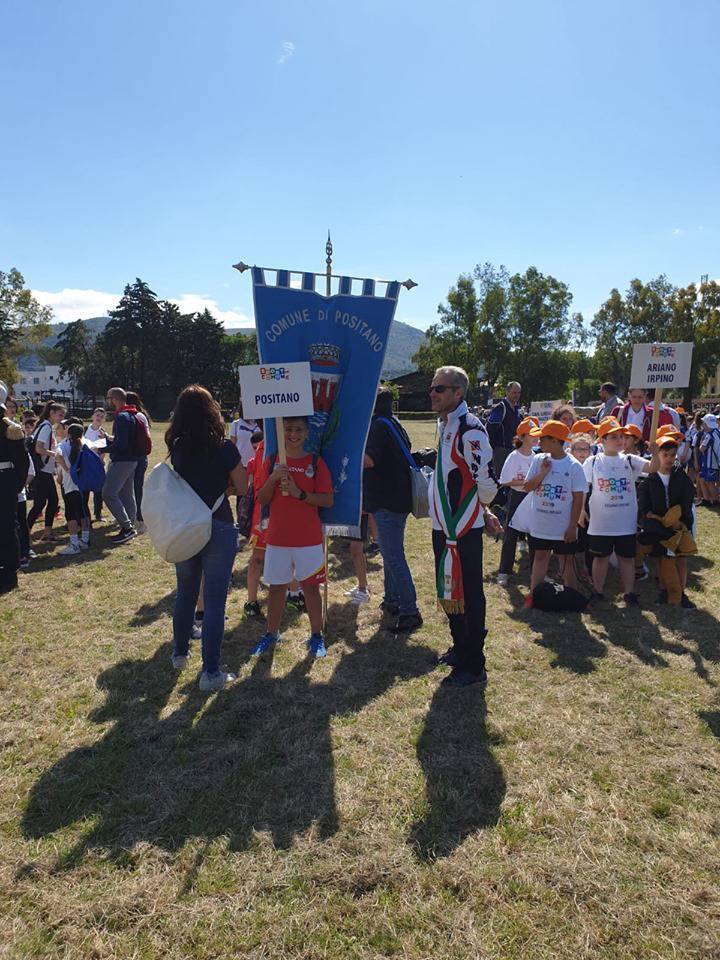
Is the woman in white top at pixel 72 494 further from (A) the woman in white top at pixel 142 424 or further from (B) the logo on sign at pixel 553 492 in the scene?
(B) the logo on sign at pixel 553 492

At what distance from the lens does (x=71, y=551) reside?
8438 mm

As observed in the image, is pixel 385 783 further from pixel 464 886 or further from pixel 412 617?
pixel 412 617

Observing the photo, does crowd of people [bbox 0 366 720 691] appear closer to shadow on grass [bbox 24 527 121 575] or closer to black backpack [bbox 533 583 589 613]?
black backpack [bbox 533 583 589 613]

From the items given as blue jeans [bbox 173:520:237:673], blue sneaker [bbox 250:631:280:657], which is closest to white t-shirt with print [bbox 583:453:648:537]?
blue sneaker [bbox 250:631:280:657]

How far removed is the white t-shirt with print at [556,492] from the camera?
5773 millimetres

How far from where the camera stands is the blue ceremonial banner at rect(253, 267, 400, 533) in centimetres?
504

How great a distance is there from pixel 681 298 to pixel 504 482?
48435mm

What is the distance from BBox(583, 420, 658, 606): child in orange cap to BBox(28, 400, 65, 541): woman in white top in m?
7.02

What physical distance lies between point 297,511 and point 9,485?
3642 millimetres

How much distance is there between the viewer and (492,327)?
211 ft

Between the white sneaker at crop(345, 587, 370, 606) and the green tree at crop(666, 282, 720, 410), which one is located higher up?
the green tree at crop(666, 282, 720, 410)

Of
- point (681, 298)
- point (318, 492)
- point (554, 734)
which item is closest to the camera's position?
point (554, 734)

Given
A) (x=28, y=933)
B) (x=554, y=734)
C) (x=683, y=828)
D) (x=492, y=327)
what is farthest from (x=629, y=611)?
(x=492, y=327)

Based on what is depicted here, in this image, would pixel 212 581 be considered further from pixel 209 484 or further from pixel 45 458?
pixel 45 458
